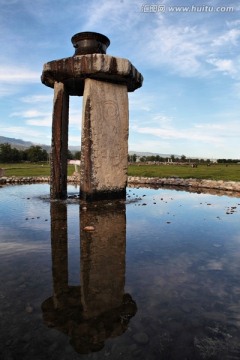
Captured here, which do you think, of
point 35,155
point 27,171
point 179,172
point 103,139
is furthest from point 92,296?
point 35,155

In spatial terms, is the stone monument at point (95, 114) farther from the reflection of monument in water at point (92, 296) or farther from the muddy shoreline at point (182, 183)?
the muddy shoreline at point (182, 183)

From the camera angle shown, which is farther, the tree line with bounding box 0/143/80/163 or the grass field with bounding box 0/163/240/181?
the tree line with bounding box 0/143/80/163

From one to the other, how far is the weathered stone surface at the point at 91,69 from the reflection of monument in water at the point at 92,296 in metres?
6.03

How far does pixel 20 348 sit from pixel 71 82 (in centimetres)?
1034

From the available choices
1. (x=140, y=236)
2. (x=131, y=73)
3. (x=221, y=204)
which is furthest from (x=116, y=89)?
(x=140, y=236)

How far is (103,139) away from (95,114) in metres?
0.89

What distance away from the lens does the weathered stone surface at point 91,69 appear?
10.1m

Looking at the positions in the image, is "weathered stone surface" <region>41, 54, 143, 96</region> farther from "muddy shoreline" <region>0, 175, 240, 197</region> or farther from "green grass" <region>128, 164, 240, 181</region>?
"green grass" <region>128, 164, 240, 181</region>

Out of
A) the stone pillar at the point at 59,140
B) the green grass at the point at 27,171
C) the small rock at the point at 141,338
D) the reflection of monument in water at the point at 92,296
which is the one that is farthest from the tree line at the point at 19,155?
the small rock at the point at 141,338

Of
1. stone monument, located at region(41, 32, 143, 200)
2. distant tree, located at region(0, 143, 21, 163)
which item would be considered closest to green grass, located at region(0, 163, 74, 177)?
stone monument, located at region(41, 32, 143, 200)

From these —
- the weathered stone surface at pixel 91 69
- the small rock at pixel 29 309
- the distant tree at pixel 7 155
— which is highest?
the weathered stone surface at pixel 91 69

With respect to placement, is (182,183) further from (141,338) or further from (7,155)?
(7,155)

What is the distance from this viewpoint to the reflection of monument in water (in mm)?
2799

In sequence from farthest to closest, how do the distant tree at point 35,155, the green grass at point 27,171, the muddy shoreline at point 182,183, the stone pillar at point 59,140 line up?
the distant tree at point 35,155 < the green grass at point 27,171 < the muddy shoreline at point 182,183 < the stone pillar at point 59,140
